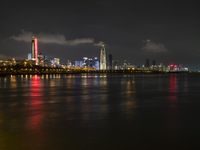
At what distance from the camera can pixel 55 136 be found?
46.3ft

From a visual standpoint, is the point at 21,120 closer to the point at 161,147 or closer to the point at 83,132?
the point at 83,132

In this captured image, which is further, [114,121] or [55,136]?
Result: [114,121]

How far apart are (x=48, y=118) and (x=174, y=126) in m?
6.91

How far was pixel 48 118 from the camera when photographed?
63.1 ft

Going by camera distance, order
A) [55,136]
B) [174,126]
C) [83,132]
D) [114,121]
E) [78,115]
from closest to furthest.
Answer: [55,136] → [83,132] → [174,126] → [114,121] → [78,115]

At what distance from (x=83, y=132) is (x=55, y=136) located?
1476 millimetres

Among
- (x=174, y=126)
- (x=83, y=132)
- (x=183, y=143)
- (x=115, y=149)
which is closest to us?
(x=115, y=149)

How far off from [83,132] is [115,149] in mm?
3255

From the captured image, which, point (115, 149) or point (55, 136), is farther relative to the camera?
point (55, 136)

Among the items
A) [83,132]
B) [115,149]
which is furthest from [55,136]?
[115,149]

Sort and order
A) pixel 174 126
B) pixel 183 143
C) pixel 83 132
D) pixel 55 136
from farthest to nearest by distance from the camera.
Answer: pixel 174 126
pixel 83 132
pixel 55 136
pixel 183 143

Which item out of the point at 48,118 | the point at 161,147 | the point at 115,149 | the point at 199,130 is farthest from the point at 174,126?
the point at 48,118

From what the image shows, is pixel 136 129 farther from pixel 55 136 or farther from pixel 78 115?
pixel 78 115

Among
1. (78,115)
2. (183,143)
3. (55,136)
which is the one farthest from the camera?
(78,115)
